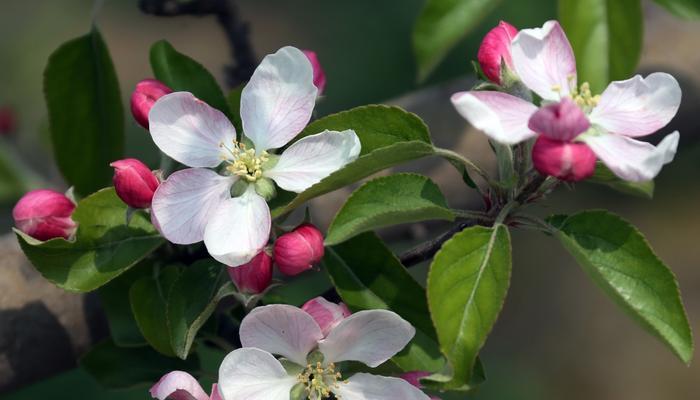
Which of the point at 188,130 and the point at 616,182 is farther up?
the point at 188,130

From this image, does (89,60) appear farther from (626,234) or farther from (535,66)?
(626,234)

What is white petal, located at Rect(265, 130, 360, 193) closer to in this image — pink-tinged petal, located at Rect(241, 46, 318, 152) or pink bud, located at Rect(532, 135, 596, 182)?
pink-tinged petal, located at Rect(241, 46, 318, 152)

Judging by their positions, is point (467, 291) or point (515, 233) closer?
point (467, 291)

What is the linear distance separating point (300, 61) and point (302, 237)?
0.20 metres

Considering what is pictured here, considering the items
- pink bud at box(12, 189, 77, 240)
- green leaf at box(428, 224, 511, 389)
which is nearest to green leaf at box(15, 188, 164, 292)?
pink bud at box(12, 189, 77, 240)

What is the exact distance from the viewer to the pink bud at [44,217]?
1.17 meters

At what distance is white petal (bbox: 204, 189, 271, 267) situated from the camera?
1.02 meters

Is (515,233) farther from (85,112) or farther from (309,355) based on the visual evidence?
(309,355)

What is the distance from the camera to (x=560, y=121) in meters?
0.93

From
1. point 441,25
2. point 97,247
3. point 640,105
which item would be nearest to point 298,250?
point 97,247

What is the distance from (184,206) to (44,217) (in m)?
0.20

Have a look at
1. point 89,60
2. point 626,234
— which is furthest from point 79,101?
point 626,234

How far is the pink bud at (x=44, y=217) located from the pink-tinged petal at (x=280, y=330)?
0.92 feet

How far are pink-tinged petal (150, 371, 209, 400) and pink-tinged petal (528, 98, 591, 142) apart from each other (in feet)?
1.43
